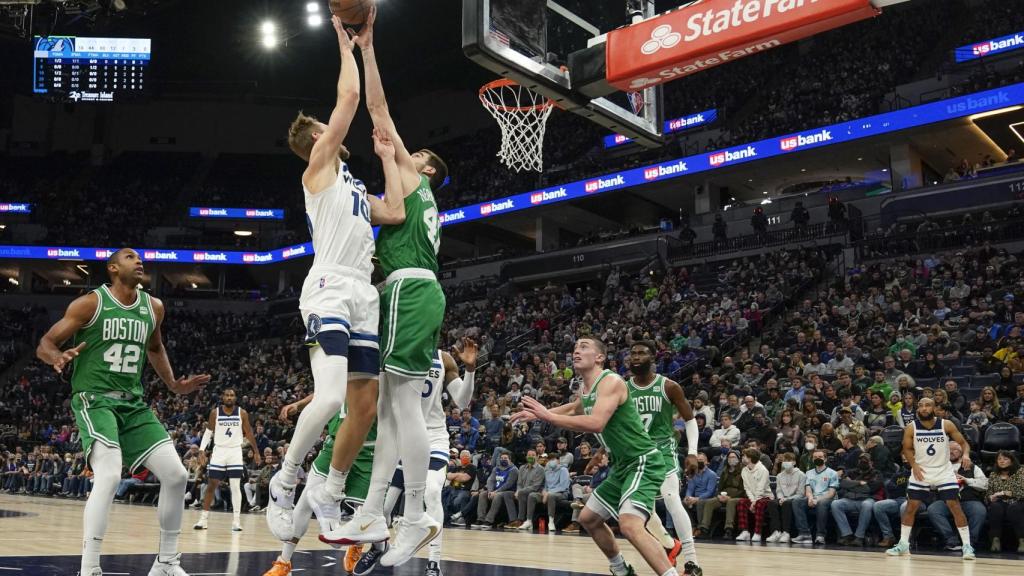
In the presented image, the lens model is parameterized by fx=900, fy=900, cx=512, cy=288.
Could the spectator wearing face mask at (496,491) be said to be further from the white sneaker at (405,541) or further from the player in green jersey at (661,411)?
the white sneaker at (405,541)

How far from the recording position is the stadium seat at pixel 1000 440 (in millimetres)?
10945

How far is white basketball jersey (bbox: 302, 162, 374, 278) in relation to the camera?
4.63 m

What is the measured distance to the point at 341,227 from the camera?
4668mm

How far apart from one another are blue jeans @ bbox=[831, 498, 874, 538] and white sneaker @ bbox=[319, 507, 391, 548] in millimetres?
8252

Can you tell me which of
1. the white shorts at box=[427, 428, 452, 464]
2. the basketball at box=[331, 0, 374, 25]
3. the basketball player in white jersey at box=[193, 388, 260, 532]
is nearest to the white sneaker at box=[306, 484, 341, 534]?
the white shorts at box=[427, 428, 452, 464]

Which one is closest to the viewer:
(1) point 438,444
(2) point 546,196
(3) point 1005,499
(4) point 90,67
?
(1) point 438,444

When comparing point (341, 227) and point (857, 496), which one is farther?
point (857, 496)

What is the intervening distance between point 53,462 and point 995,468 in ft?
74.8

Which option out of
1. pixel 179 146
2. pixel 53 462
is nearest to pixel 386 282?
pixel 53 462

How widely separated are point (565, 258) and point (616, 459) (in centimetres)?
2585

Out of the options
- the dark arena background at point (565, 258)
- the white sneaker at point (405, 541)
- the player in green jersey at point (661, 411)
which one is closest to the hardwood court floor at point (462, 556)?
the dark arena background at point (565, 258)

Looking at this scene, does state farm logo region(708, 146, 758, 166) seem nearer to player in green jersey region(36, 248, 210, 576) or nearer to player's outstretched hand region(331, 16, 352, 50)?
player's outstretched hand region(331, 16, 352, 50)

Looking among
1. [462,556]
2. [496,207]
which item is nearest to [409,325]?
[462,556]

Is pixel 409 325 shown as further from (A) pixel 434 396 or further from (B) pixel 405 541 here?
(A) pixel 434 396
